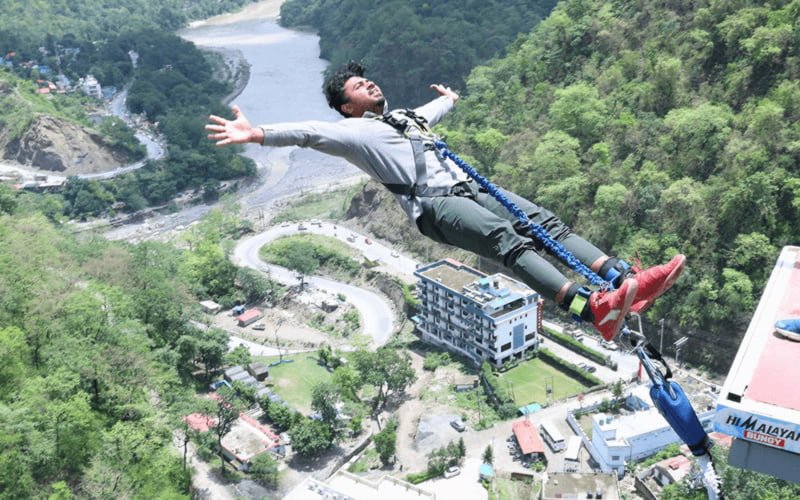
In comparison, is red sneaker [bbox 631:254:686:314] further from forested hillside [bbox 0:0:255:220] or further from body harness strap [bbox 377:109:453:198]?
forested hillside [bbox 0:0:255:220]

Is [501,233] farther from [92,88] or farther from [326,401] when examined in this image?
[92,88]

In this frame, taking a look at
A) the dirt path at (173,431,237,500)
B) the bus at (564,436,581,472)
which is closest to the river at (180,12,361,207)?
the dirt path at (173,431,237,500)

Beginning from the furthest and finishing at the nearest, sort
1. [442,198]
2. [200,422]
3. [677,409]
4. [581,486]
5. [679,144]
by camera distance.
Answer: [679,144], [200,422], [581,486], [442,198], [677,409]

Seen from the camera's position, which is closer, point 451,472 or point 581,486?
point 581,486

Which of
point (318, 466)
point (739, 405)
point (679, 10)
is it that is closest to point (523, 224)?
point (739, 405)

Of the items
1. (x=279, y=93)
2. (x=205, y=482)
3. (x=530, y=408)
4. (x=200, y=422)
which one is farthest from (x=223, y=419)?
(x=279, y=93)

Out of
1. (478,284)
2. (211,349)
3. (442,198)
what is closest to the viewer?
(442,198)

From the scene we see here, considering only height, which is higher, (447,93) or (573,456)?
(447,93)
